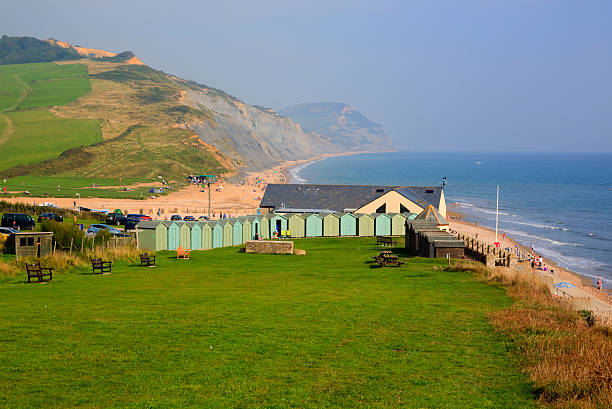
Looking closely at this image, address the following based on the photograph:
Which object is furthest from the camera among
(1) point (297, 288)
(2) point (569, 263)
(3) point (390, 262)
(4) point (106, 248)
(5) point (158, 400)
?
(2) point (569, 263)

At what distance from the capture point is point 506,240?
66.2 m

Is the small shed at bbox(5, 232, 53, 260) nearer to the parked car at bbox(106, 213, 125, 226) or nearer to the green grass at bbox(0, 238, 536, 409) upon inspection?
the green grass at bbox(0, 238, 536, 409)

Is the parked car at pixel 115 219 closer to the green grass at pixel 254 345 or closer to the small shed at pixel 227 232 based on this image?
the small shed at pixel 227 232

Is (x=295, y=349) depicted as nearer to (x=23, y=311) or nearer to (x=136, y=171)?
(x=23, y=311)

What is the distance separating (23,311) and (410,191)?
145 feet

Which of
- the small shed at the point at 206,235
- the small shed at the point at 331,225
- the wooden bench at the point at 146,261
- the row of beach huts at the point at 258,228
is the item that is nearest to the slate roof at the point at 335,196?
the row of beach huts at the point at 258,228

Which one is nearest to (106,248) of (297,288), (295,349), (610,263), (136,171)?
Answer: (297,288)

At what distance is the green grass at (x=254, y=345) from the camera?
1112 cm

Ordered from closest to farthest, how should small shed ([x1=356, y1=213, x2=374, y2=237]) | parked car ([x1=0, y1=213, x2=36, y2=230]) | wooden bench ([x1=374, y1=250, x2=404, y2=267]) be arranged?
wooden bench ([x1=374, y1=250, x2=404, y2=267]), parked car ([x1=0, y1=213, x2=36, y2=230]), small shed ([x1=356, y1=213, x2=374, y2=237])

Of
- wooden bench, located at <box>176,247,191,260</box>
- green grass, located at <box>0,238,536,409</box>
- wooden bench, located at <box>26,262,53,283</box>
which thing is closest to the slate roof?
wooden bench, located at <box>176,247,191,260</box>

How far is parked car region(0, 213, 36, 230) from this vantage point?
44.8 m

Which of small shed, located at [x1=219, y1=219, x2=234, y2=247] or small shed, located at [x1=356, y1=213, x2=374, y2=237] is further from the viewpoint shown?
small shed, located at [x1=356, y1=213, x2=374, y2=237]

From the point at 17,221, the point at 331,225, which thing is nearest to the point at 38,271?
the point at 17,221

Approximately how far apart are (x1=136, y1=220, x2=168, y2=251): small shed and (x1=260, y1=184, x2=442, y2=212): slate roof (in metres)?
21.0
